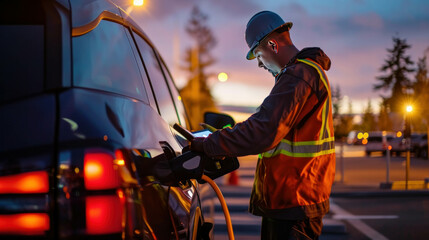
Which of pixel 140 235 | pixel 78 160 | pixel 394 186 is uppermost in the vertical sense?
pixel 78 160

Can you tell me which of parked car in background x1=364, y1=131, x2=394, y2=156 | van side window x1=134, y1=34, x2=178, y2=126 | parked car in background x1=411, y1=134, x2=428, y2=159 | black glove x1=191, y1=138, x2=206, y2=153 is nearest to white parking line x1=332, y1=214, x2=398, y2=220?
van side window x1=134, y1=34, x2=178, y2=126

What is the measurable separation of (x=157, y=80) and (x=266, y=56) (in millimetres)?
721

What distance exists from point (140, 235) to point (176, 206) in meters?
0.47

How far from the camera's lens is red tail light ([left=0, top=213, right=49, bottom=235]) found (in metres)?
1.23

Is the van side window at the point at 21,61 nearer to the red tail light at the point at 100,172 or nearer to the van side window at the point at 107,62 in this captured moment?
the van side window at the point at 107,62

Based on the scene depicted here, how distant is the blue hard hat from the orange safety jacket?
196 mm

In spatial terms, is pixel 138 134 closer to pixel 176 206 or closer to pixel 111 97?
pixel 111 97

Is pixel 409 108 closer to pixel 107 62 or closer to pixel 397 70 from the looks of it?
pixel 107 62

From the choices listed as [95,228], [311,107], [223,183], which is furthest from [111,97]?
[223,183]

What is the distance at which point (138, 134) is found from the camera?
1.52 m

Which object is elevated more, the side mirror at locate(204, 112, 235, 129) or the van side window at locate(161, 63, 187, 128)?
the van side window at locate(161, 63, 187, 128)

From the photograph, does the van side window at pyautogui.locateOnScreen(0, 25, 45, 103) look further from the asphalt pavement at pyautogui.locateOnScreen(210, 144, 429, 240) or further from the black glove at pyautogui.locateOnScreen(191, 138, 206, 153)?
the asphalt pavement at pyautogui.locateOnScreen(210, 144, 429, 240)

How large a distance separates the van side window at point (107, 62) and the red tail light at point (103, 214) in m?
0.35

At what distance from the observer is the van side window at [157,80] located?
248 cm
